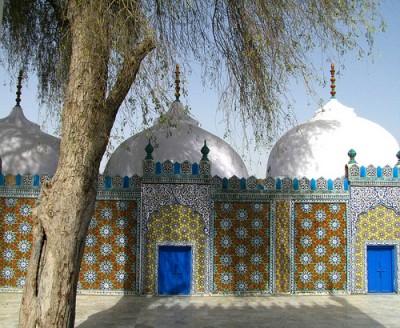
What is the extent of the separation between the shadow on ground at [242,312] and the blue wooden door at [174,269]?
287mm

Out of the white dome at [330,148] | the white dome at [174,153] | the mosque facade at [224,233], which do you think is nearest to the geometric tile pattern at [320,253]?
the mosque facade at [224,233]

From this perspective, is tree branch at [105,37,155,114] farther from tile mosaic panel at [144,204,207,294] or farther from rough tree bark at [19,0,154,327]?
tile mosaic panel at [144,204,207,294]

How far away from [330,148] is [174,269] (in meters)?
4.37

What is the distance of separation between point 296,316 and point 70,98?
4.67m

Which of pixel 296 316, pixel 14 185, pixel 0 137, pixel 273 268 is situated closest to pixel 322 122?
pixel 273 268

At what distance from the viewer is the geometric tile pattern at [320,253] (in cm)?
891

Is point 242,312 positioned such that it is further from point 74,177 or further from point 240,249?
point 74,177

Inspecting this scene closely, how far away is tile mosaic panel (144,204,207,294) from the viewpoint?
346 inches

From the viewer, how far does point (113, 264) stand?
348 inches

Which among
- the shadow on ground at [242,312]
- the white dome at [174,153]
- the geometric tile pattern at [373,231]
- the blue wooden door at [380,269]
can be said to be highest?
the white dome at [174,153]

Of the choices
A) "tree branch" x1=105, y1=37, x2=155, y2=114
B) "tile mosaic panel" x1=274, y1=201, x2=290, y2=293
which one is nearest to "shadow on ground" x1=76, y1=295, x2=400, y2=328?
"tile mosaic panel" x1=274, y1=201, x2=290, y2=293

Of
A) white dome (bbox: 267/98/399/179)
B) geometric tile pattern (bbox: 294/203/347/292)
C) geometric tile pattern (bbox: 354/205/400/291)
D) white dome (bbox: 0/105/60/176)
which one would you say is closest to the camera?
geometric tile pattern (bbox: 294/203/347/292)

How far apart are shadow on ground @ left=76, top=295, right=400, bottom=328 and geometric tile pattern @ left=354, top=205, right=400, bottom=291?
0.60 metres

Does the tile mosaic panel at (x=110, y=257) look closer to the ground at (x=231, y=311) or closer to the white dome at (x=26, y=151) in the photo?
the ground at (x=231, y=311)
